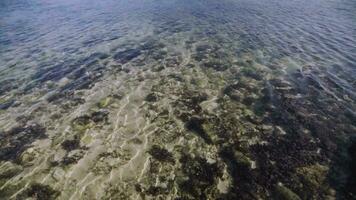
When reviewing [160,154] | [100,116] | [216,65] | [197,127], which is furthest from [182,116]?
[216,65]

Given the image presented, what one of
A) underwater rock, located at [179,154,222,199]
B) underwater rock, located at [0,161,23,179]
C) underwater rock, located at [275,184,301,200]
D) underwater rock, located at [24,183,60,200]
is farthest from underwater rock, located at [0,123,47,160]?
underwater rock, located at [275,184,301,200]

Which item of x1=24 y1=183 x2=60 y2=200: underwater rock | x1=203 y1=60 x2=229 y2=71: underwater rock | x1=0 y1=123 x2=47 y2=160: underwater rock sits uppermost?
x1=203 y1=60 x2=229 y2=71: underwater rock

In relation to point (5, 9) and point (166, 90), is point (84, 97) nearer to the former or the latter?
point (166, 90)

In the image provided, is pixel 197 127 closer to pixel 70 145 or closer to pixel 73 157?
pixel 73 157

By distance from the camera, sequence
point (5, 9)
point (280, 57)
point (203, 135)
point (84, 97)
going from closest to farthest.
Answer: point (203, 135) → point (84, 97) → point (280, 57) → point (5, 9)

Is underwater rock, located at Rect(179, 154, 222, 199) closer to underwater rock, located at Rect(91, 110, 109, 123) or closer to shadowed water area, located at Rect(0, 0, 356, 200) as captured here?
shadowed water area, located at Rect(0, 0, 356, 200)

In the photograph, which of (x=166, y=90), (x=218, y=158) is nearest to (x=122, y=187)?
(x=218, y=158)
